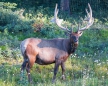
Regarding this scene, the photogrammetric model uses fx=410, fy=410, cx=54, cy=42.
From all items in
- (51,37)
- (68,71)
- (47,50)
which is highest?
(47,50)

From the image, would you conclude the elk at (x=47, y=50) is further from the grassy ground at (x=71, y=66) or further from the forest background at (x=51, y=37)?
the forest background at (x=51, y=37)

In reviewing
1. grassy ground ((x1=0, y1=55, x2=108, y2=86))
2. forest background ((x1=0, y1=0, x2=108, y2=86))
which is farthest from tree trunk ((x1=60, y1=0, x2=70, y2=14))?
grassy ground ((x1=0, y1=55, x2=108, y2=86))

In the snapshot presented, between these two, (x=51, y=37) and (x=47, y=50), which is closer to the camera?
(x=47, y=50)

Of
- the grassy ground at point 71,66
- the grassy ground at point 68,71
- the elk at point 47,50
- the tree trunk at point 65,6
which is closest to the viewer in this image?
the grassy ground at point 71,66

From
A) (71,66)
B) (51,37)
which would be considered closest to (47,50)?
(71,66)

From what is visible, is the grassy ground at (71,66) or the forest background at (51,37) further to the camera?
the forest background at (51,37)

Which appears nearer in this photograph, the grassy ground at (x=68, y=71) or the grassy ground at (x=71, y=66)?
the grassy ground at (x=71, y=66)

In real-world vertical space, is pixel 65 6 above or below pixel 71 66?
above

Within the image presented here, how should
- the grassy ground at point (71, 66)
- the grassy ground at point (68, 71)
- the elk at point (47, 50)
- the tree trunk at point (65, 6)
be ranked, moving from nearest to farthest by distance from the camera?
1. the grassy ground at point (71, 66)
2. the elk at point (47, 50)
3. the grassy ground at point (68, 71)
4. the tree trunk at point (65, 6)

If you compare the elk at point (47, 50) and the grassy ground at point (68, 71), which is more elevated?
the elk at point (47, 50)

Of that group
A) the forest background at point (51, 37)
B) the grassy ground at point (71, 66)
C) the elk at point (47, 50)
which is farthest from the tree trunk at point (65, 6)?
the elk at point (47, 50)

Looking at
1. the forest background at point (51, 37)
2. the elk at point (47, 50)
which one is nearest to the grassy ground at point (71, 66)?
the forest background at point (51, 37)

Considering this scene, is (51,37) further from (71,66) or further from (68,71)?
(68,71)

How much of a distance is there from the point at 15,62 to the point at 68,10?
9.03m
